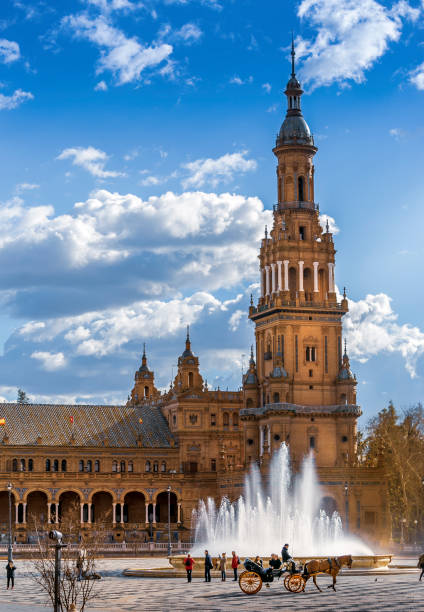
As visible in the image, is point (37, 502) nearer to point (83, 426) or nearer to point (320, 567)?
point (83, 426)

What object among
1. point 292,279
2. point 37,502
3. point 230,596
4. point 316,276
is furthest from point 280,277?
point 230,596

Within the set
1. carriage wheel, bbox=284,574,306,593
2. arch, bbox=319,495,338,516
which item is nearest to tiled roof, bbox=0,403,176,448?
arch, bbox=319,495,338,516

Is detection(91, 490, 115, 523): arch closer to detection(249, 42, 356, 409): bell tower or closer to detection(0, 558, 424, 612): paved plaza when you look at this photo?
detection(249, 42, 356, 409): bell tower

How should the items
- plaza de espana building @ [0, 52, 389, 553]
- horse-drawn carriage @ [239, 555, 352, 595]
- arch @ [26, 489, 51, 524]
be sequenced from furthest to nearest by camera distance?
1. arch @ [26, 489, 51, 524]
2. plaza de espana building @ [0, 52, 389, 553]
3. horse-drawn carriage @ [239, 555, 352, 595]

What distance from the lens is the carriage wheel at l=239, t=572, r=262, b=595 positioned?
197 feet

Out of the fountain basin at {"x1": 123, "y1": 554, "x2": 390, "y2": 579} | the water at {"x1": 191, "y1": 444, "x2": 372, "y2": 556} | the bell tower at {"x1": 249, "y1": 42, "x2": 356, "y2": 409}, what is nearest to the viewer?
the fountain basin at {"x1": 123, "y1": 554, "x2": 390, "y2": 579}

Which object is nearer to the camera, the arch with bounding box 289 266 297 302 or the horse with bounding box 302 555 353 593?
the horse with bounding box 302 555 353 593

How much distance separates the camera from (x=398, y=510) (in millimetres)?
131500

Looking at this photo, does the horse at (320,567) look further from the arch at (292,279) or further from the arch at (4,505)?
the arch at (4,505)

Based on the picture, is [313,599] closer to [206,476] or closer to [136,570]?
[136,570]

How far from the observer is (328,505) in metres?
126

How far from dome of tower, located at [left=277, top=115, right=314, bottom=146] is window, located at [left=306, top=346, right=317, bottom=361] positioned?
2545 centimetres

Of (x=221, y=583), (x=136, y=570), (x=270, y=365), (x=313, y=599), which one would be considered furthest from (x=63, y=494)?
(x=313, y=599)

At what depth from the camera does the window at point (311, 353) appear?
133700mm
